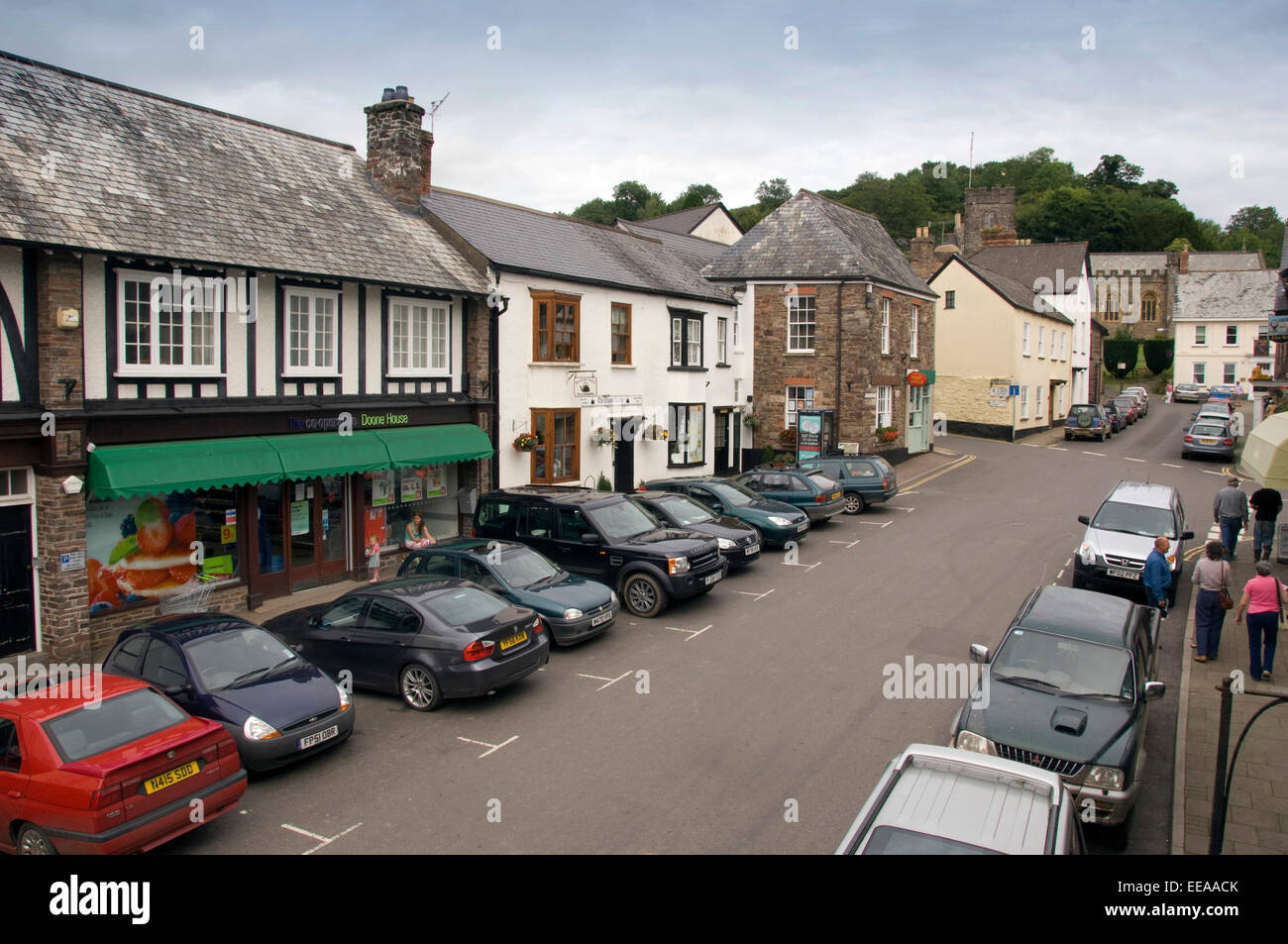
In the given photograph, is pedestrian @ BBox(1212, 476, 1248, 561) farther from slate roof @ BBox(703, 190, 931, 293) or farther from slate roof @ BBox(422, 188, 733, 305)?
slate roof @ BBox(703, 190, 931, 293)

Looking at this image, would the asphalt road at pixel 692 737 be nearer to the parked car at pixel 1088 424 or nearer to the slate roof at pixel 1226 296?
the parked car at pixel 1088 424

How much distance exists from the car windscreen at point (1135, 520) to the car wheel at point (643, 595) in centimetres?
845

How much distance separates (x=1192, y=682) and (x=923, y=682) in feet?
12.1

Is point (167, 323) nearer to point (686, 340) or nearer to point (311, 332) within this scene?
point (311, 332)

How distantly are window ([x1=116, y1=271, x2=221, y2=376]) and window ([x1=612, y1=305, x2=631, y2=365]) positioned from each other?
10966 millimetres

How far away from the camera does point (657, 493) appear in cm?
1909

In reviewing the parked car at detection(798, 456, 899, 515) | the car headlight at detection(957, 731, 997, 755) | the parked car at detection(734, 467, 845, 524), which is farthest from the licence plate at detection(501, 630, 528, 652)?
the parked car at detection(798, 456, 899, 515)

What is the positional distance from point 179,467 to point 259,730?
245 inches

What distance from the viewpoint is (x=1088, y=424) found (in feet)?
141

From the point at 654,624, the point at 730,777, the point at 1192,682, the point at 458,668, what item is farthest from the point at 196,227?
the point at 1192,682

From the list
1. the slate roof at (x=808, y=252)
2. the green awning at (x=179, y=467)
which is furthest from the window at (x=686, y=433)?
the green awning at (x=179, y=467)

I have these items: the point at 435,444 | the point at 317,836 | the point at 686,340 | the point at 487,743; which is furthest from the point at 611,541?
the point at 686,340

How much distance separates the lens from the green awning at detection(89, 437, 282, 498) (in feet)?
43.0

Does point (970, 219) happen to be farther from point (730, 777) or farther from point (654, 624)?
point (730, 777)
